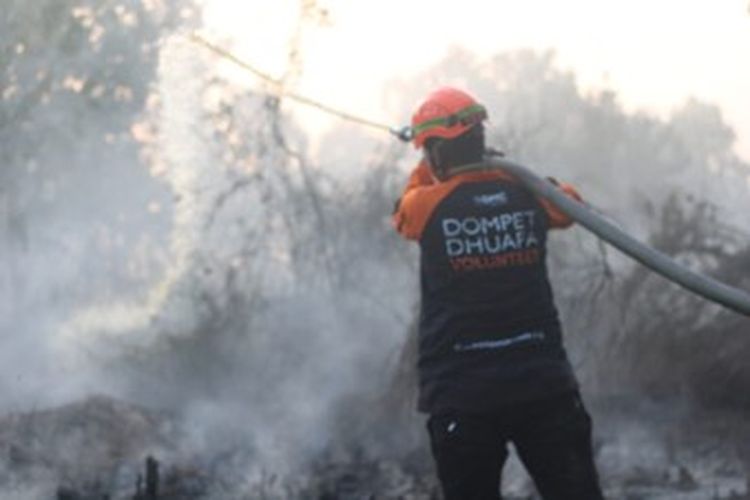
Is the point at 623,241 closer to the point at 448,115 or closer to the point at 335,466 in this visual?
the point at 448,115

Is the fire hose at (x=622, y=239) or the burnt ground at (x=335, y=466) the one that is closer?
the fire hose at (x=622, y=239)

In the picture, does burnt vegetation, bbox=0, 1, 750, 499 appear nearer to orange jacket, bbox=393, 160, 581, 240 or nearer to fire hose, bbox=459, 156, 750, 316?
fire hose, bbox=459, 156, 750, 316

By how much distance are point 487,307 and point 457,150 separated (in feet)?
1.82

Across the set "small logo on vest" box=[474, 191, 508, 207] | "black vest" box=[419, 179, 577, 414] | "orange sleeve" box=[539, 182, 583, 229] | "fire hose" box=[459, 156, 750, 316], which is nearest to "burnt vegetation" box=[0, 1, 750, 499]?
"fire hose" box=[459, 156, 750, 316]

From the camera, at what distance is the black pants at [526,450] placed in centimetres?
401

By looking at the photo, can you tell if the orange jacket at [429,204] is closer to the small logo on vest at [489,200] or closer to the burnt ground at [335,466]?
the small logo on vest at [489,200]

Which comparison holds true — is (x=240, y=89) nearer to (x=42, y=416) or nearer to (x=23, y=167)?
(x=42, y=416)

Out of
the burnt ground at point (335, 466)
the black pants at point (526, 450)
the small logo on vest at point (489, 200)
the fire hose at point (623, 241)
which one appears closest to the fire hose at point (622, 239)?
the fire hose at point (623, 241)

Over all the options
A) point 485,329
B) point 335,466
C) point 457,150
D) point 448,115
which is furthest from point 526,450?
point 335,466

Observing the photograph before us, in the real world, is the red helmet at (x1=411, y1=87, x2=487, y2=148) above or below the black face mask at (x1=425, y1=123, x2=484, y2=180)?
above

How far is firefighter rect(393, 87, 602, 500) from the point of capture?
13.2 feet

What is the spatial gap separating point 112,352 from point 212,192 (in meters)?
2.63

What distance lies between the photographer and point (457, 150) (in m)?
4.26

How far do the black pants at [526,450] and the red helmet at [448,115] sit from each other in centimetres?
95
